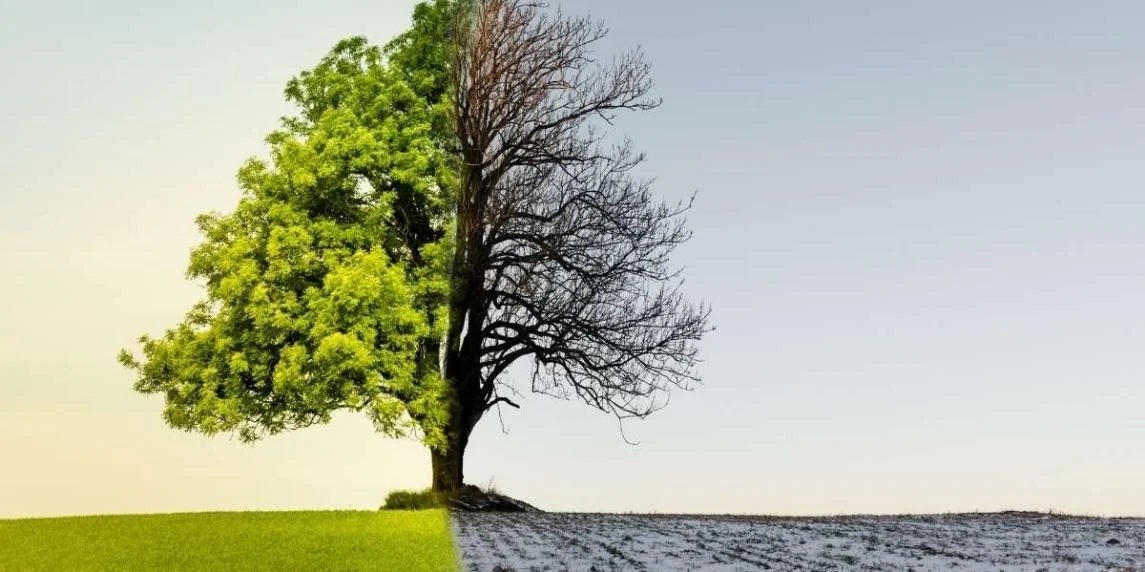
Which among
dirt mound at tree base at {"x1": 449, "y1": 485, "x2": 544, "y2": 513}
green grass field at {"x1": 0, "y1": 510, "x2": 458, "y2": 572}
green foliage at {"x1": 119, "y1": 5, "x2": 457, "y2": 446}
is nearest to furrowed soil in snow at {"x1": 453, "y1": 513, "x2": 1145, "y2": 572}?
green grass field at {"x1": 0, "y1": 510, "x2": 458, "y2": 572}

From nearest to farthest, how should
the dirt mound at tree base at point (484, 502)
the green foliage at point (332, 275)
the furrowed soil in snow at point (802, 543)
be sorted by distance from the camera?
the furrowed soil in snow at point (802, 543) → the green foliage at point (332, 275) → the dirt mound at tree base at point (484, 502)

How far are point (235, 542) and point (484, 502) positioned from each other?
8684mm

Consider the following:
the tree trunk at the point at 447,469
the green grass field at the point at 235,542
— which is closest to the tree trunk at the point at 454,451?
the tree trunk at the point at 447,469

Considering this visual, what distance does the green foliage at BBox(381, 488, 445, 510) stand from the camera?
25.6 meters

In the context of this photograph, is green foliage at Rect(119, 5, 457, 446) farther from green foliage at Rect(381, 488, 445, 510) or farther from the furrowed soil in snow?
the furrowed soil in snow

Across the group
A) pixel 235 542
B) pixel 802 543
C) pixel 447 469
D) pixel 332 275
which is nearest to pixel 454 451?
pixel 447 469

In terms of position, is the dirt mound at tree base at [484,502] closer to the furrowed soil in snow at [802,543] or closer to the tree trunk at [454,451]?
the tree trunk at [454,451]

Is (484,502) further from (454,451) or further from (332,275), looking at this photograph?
(332,275)

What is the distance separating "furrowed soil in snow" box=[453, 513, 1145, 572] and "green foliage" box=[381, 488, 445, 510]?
2.08 metres

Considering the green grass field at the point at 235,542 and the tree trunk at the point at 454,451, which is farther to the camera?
the tree trunk at the point at 454,451

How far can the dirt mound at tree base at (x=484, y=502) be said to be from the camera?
2578 centimetres

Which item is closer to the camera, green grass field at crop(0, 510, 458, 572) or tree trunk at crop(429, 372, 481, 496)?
green grass field at crop(0, 510, 458, 572)

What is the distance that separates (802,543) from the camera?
17422mm

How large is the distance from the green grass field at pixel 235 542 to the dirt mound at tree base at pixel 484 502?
219cm
